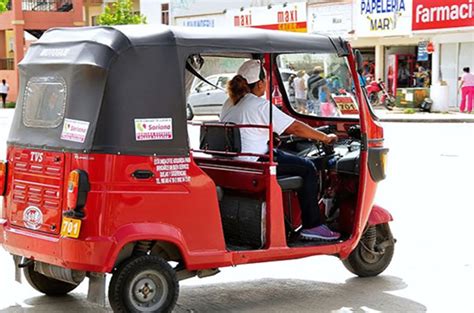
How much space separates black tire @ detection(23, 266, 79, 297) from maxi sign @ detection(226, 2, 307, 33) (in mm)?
30137

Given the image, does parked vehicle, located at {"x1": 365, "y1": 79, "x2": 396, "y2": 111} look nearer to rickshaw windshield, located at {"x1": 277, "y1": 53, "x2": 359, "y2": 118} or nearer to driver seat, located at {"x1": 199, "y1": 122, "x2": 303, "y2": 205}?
rickshaw windshield, located at {"x1": 277, "y1": 53, "x2": 359, "y2": 118}

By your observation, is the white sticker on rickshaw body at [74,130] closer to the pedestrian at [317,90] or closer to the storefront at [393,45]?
the pedestrian at [317,90]

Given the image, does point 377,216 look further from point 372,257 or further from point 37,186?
point 37,186

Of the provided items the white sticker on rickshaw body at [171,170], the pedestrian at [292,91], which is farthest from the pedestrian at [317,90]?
the white sticker on rickshaw body at [171,170]

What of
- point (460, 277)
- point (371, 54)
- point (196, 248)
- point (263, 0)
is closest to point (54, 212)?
point (196, 248)

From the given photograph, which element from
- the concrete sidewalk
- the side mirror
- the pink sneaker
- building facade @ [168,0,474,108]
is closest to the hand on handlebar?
the side mirror

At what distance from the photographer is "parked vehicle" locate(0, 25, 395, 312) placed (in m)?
5.42

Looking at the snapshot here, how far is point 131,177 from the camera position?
5.48 meters

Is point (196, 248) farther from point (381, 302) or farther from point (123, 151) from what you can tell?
point (381, 302)

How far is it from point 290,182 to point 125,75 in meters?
1.57

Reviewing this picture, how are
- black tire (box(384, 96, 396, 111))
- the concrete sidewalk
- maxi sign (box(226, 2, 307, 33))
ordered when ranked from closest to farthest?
the concrete sidewalk, black tire (box(384, 96, 396, 111)), maxi sign (box(226, 2, 307, 33))

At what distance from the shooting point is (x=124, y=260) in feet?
18.4

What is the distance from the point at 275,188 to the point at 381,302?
1251 millimetres

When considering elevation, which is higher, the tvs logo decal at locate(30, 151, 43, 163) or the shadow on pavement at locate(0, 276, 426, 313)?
the tvs logo decal at locate(30, 151, 43, 163)
